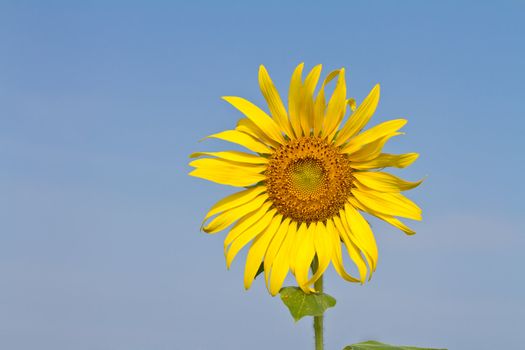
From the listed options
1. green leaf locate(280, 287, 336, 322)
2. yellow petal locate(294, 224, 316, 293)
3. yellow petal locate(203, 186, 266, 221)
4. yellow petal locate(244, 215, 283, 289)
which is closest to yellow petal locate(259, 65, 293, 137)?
yellow petal locate(203, 186, 266, 221)

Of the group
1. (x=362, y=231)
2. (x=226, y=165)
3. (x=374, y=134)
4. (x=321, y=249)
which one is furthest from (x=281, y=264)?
(x=374, y=134)

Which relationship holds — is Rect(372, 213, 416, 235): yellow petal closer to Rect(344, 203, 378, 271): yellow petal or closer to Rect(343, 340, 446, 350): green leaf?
Rect(344, 203, 378, 271): yellow petal

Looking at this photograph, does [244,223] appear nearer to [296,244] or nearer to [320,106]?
[296,244]

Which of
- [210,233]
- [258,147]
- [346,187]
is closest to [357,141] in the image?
[346,187]

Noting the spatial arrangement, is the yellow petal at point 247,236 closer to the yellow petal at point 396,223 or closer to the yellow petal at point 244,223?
the yellow petal at point 244,223

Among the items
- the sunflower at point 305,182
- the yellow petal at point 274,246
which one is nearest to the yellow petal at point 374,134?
the sunflower at point 305,182
